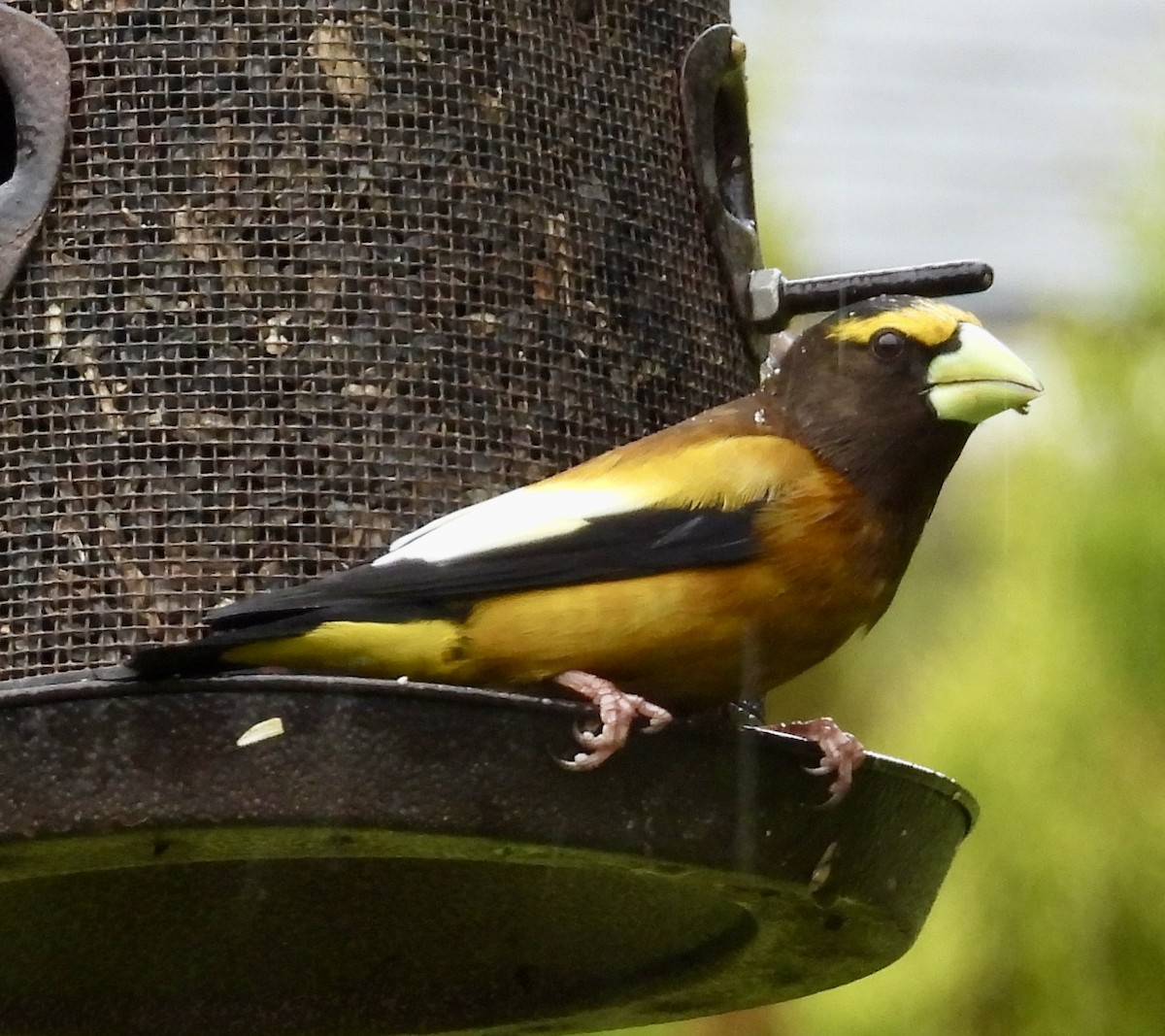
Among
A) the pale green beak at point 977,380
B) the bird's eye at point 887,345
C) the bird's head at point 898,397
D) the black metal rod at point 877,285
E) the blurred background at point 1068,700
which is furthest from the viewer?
the blurred background at point 1068,700

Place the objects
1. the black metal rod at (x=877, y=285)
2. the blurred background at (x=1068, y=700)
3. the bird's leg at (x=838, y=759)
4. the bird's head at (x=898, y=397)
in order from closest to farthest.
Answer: the bird's leg at (x=838, y=759), the bird's head at (x=898, y=397), the black metal rod at (x=877, y=285), the blurred background at (x=1068, y=700)

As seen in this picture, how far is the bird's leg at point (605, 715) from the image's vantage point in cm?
334

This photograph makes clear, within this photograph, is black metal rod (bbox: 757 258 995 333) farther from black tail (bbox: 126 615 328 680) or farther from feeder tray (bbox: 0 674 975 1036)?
black tail (bbox: 126 615 328 680)

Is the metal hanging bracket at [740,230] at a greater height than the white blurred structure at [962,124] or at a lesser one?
greater

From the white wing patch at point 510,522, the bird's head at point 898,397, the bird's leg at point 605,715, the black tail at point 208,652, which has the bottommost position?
the bird's leg at point 605,715

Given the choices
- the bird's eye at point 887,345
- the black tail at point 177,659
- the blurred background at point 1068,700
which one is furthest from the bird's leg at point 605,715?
the blurred background at point 1068,700

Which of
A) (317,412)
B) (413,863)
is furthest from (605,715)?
(317,412)

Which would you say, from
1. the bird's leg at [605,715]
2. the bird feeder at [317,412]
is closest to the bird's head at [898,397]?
the bird feeder at [317,412]

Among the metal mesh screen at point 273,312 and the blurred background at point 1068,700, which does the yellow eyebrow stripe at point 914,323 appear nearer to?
the metal mesh screen at point 273,312

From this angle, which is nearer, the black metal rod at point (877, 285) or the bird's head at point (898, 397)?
the bird's head at point (898, 397)

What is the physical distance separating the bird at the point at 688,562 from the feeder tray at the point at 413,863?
3.9 inches

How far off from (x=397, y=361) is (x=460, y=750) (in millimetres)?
A: 990

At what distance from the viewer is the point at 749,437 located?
13.3 feet

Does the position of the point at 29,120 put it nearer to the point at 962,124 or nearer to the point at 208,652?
the point at 208,652
